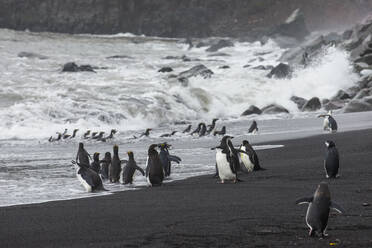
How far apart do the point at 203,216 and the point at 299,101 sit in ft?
58.6

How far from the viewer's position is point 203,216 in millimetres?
6348

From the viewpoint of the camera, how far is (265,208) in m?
6.62

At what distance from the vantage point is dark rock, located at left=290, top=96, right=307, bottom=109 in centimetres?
2327

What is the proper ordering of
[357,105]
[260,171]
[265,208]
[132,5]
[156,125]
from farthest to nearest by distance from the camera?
[132,5]
[156,125]
[357,105]
[260,171]
[265,208]

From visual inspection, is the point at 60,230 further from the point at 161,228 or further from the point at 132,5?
the point at 132,5

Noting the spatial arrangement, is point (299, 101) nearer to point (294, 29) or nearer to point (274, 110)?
point (274, 110)

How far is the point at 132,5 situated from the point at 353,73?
163 ft

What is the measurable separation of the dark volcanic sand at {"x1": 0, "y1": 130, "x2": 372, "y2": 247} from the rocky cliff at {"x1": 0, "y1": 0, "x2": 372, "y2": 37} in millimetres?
60102

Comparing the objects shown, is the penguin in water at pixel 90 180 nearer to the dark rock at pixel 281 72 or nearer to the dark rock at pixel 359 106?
the dark rock at pixel 359 106

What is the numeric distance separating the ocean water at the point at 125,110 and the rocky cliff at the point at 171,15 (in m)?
29.2

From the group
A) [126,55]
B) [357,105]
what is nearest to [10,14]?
[126,55]

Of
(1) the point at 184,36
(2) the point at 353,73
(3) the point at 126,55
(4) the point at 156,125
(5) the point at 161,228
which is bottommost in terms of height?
(5) the point at 161,228

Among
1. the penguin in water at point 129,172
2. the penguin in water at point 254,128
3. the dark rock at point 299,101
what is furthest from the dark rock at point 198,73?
the penguin in water at point 129,172

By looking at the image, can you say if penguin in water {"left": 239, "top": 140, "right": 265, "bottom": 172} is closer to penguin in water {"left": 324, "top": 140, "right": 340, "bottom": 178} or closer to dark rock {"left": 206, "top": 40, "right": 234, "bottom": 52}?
penguin in water {"left": 324, "top": 140, "right": 340, "bottom": 178}
